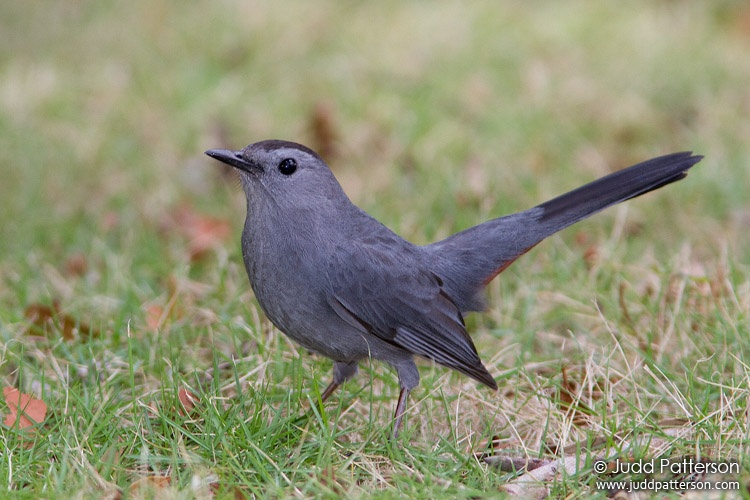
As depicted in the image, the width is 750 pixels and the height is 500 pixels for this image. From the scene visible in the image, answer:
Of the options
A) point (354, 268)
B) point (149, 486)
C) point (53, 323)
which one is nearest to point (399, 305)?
point (354, 268)

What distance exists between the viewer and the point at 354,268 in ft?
12.2

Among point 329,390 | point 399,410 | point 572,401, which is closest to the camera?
point 399,410

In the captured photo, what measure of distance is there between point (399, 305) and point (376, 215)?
172 cm

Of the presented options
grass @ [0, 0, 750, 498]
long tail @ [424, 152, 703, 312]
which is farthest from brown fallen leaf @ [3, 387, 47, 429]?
long tail @ [424, 152, 703, 312]

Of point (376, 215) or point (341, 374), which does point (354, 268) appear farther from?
point (376, 215)

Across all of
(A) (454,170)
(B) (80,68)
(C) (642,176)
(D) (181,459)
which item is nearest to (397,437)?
(D) (181,459)

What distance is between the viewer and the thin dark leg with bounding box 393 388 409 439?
3378 millimetres

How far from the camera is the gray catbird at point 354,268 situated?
359cm

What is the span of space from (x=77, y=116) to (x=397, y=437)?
465cm

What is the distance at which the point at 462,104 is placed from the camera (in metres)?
7.19

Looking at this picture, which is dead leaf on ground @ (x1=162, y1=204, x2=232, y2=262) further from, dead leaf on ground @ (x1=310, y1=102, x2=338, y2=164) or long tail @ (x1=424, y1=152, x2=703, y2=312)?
long tail @ (x1=424, y1=152, x2=703, y2=312)

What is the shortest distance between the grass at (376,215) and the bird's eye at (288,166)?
75cm

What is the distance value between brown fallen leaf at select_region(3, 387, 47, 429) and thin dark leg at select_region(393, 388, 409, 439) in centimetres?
130

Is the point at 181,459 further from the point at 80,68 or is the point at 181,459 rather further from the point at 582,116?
the point at 80,68
